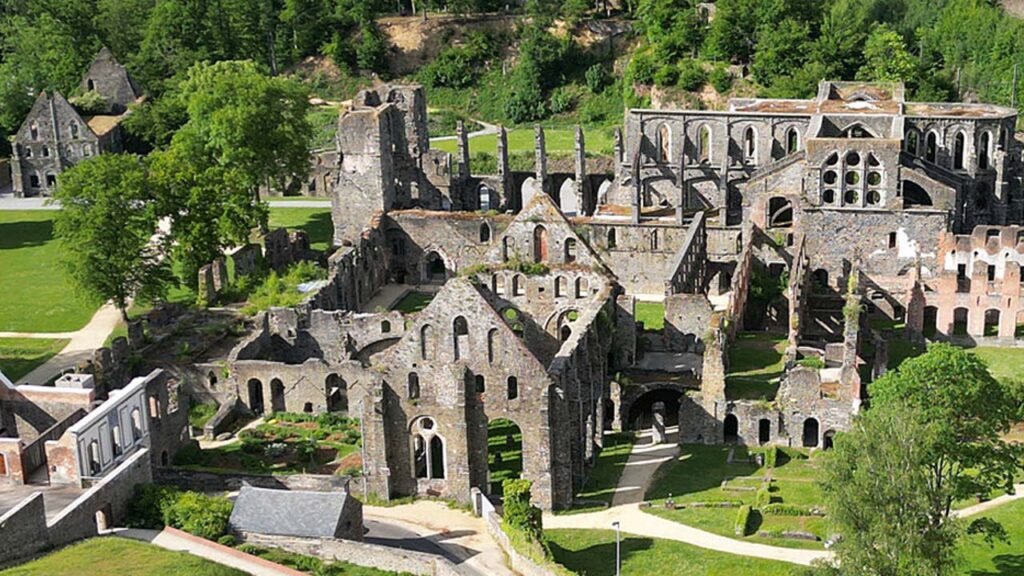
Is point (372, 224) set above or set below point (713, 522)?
above

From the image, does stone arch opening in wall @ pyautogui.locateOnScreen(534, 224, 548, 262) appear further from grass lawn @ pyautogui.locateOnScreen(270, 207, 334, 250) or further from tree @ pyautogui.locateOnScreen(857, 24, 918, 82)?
tree @ pyautogui.locateOnScreen(857, 24, 918, 82)

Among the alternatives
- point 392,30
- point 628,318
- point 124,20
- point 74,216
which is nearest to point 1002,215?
point 628,318

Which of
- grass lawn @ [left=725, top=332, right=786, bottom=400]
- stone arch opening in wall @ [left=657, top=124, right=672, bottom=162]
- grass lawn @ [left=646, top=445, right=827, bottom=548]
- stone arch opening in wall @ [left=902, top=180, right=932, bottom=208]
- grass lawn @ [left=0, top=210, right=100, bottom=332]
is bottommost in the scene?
grass lawn @ [left=646, top=445, right=827, bottom=548]

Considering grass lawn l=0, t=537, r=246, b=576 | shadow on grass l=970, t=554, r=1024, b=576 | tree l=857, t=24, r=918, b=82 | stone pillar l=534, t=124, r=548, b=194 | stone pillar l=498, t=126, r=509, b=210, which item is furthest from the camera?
tree l=857, t=24, r=918, b=82

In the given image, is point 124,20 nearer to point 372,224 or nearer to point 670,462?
point 372,224

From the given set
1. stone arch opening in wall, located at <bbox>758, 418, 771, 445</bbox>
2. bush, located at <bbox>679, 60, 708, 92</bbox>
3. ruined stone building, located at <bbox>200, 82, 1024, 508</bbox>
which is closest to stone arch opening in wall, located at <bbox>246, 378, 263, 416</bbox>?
ruined stone building, located at <bbox>200, 82, 1024, 508</bbox>

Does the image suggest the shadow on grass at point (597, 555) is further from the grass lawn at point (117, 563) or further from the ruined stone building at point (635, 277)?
the grass lawn at point (117, 563)
